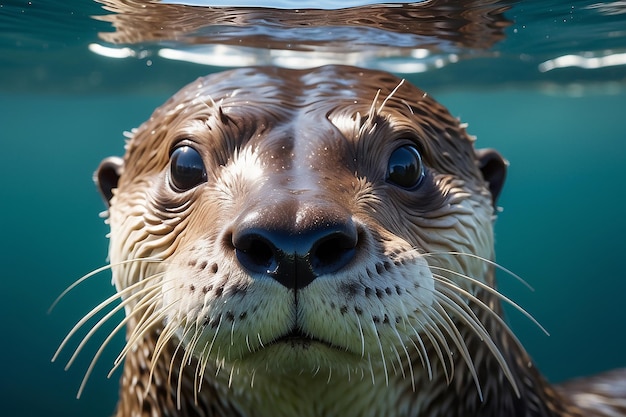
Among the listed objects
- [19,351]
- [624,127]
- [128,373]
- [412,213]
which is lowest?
[19,351]

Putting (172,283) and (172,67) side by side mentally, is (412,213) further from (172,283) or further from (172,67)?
(172,67)

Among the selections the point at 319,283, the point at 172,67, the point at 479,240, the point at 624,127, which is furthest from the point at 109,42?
the point at 624,127

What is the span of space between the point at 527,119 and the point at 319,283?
19733 mm

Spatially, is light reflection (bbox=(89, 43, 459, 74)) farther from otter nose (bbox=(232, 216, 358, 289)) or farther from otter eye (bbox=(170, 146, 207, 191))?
otter nose (bbox=(232, 216, 358, 289))

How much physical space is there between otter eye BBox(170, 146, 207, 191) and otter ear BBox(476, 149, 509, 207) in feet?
3.95

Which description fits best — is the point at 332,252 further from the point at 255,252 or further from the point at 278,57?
the point at 278,57

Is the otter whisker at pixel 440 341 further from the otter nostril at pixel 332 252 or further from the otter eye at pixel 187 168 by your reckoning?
the otter eye at pixel 187 168

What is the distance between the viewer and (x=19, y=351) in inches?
919

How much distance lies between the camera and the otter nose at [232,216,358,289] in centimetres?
184

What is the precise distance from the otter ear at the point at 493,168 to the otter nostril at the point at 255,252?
1.42 meters

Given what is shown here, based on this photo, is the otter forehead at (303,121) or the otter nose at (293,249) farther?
the otter forehead at (303,121)

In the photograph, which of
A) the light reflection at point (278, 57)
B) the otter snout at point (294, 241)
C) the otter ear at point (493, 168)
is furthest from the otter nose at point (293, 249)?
the light reflection at point (278, 57)

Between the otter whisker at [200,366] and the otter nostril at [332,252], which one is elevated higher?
the otter nostril at [332,252]

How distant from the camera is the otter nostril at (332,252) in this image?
187 cm
